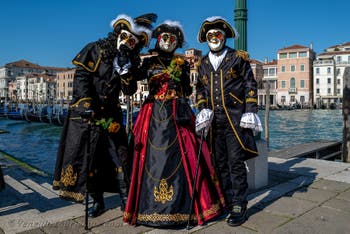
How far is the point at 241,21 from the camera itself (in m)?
4.04

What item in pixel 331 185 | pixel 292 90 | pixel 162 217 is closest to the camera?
pixel 162 217

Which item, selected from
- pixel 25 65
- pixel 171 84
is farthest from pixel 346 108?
pixel 25 65

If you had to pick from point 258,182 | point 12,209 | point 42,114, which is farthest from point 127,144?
point 42,114

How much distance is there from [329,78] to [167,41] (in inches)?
2556

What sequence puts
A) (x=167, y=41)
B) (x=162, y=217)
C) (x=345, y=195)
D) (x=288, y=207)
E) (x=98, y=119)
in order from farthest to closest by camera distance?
(x=345, y=195)
(x=288, y=207)
(x=167, y=41)
(x=98, y=119)
(x=162, y=217)

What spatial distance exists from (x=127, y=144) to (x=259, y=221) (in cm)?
142

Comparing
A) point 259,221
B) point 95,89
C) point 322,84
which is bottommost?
point 259,221

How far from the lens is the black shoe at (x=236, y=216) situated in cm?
286

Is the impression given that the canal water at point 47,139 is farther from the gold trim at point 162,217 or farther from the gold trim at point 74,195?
the gold trim at point 162,217

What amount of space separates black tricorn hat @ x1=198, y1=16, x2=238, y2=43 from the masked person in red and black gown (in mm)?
240

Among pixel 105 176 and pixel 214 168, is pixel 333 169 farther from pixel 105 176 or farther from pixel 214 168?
pixel 105 176

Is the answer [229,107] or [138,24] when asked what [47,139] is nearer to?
[138,24]

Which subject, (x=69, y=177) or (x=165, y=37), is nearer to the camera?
(x=69, y=177)

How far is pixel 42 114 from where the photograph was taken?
31.7m
